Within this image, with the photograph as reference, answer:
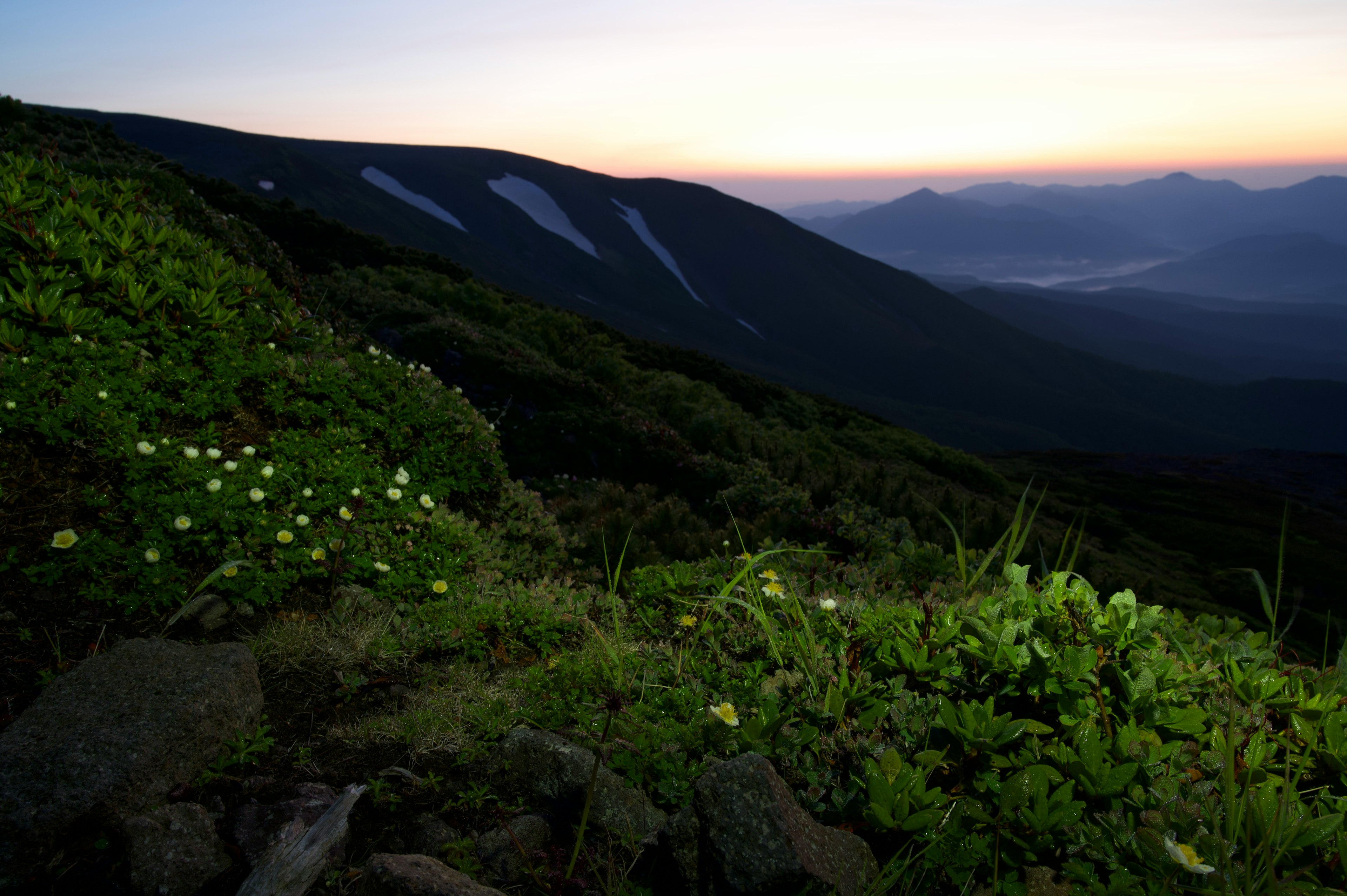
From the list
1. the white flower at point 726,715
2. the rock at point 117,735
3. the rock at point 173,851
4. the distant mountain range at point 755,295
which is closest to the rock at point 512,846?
the white flower at point 726,715

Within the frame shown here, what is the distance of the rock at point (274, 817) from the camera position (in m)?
2.42

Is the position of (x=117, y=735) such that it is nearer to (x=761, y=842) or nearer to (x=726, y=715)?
(x=726, y=715)

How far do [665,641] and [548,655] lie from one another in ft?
2.21

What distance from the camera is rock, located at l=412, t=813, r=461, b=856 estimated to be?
8.12 ft

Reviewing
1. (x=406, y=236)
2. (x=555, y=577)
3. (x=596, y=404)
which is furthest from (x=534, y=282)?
(x=555, y=577)

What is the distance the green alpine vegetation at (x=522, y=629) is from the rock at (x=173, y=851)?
124 millimetres

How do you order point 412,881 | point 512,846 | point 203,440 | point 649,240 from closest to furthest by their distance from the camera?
point 412,881 < point 512,846 < point 203,440 < point 649,240

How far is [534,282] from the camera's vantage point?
415 ft

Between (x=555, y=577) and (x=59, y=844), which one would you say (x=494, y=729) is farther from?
(x=555, y=577)

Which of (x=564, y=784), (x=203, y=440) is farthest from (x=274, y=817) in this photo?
(x=203, y=440)

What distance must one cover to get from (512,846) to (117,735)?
1.58 metres

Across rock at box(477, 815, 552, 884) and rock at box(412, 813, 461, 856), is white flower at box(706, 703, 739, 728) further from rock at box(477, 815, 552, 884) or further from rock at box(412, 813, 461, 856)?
rock at box(412, 813, 461, 856)

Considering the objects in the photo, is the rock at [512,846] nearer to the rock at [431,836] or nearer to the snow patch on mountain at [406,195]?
the rock at [431,836]

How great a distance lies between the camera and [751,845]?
215cm
